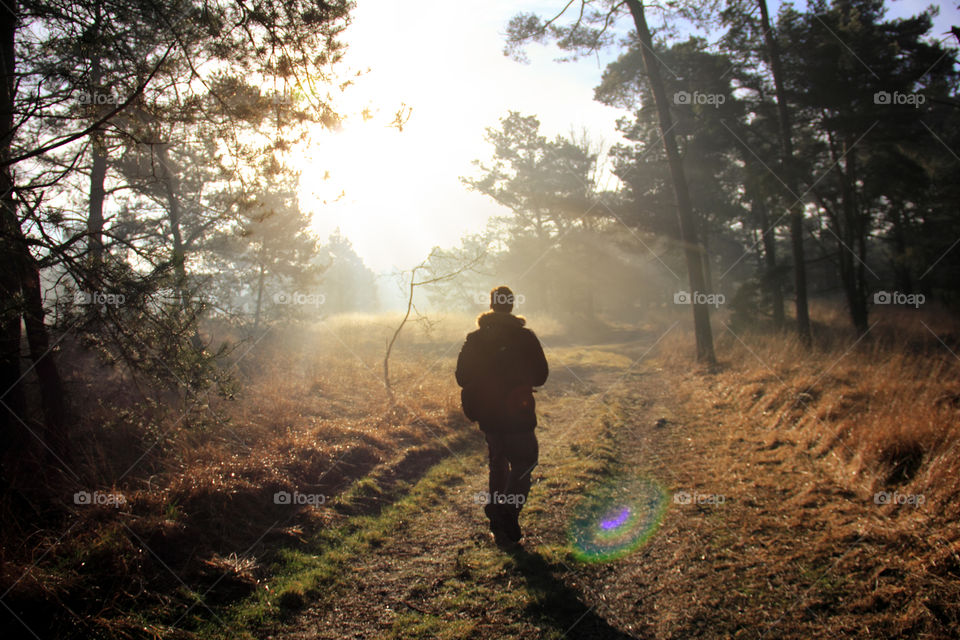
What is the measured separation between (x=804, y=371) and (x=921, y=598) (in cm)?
731

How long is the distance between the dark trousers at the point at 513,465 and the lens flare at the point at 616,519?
2.41 ft

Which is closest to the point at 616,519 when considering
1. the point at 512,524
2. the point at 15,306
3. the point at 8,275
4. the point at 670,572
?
the point at 670,572

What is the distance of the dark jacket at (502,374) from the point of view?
4574 mm

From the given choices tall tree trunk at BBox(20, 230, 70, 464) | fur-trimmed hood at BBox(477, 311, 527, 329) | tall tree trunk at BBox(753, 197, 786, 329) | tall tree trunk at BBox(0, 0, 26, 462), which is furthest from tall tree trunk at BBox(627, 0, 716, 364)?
tall tree trunk at BBox(20, 230, 70, 464)

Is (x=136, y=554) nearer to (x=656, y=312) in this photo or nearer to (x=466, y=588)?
(x=466, y=588)

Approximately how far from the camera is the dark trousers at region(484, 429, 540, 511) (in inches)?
180

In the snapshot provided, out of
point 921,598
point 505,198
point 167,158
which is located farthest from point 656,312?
point 921,598

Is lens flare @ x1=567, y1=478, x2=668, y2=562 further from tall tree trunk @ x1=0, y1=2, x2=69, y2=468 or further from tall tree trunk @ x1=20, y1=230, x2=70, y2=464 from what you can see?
tall tree trunk @ x1=20, y1=230, x2=70, y2=464

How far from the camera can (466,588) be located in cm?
385

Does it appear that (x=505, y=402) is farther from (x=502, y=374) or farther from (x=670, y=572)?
(x=670, y=572)

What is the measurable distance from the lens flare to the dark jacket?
1256mm

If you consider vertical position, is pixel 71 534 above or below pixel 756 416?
above

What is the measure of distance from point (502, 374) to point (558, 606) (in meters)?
1.98

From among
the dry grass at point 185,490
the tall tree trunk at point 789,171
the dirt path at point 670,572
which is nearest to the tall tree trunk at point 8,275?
the dry grass at point 185,490
